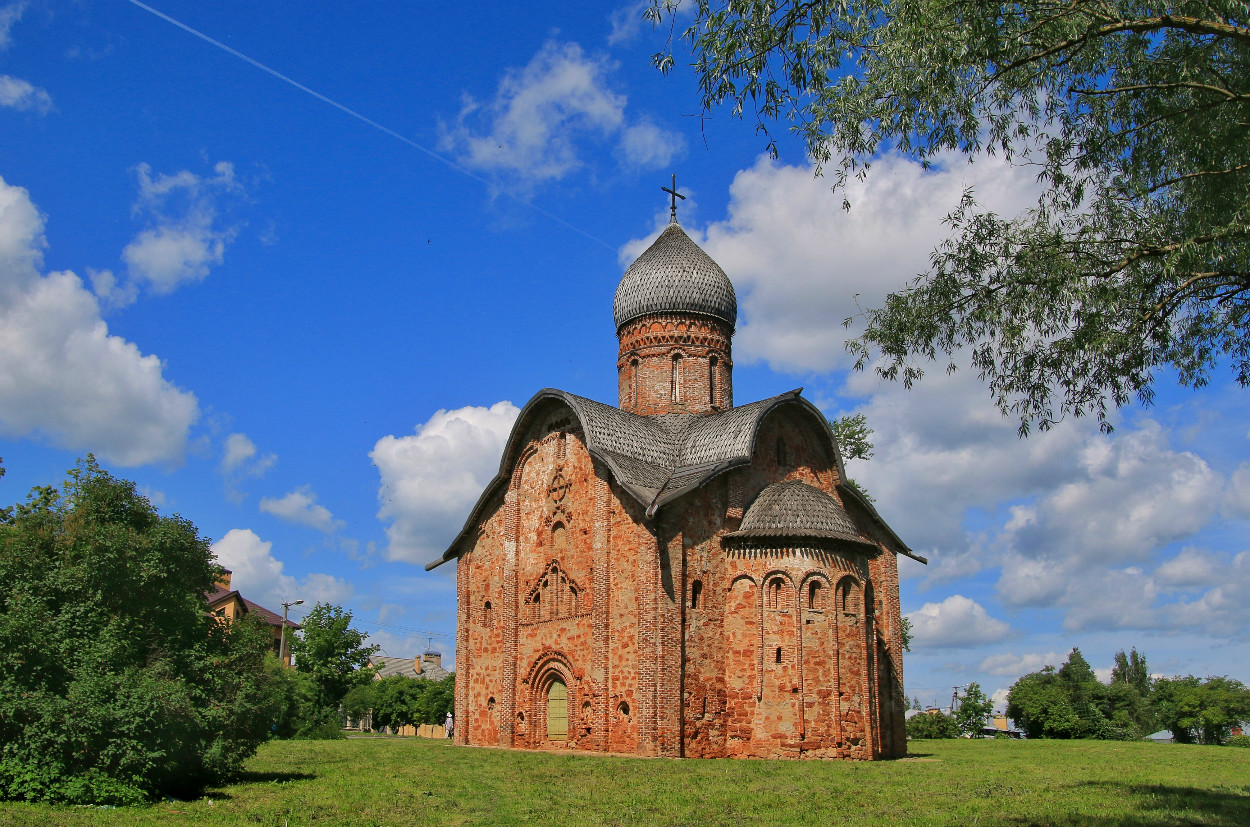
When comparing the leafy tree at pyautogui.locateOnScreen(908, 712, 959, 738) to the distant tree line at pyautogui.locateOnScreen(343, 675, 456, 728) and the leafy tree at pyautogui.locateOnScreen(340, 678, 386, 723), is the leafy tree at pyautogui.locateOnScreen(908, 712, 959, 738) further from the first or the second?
the leafy tree at pyautogui.locateOnScreen(340, 678, 386, 723)

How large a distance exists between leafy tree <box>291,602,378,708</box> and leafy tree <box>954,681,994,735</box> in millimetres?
21244

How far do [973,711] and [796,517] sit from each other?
69.2 ft

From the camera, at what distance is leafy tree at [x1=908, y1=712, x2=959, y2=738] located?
102ft

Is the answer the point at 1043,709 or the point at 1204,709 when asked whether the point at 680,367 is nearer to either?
the point at 1043,709

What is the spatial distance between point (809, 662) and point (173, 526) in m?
11.2

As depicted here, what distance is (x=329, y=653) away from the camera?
Result: 30.5m

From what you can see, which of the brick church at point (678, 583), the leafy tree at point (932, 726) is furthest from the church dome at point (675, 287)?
the leafy tree at point (932, 726)

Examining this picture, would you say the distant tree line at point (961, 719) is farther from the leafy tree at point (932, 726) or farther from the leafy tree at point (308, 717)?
the leafy tree at point (308, 717)

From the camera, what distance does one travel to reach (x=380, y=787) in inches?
470

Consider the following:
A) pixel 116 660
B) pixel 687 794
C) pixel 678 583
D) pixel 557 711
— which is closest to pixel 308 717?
pixel 557 711

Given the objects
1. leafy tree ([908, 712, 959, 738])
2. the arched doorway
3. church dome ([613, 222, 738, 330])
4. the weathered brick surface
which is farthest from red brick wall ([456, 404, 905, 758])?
leafy tree ([908, 712, 959, 738])

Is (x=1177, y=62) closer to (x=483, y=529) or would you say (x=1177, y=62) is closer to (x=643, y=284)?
(x=643, y=284)

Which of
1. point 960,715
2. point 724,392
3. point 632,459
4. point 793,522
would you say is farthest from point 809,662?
point 960,715

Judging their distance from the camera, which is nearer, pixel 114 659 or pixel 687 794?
pixel 114 659
